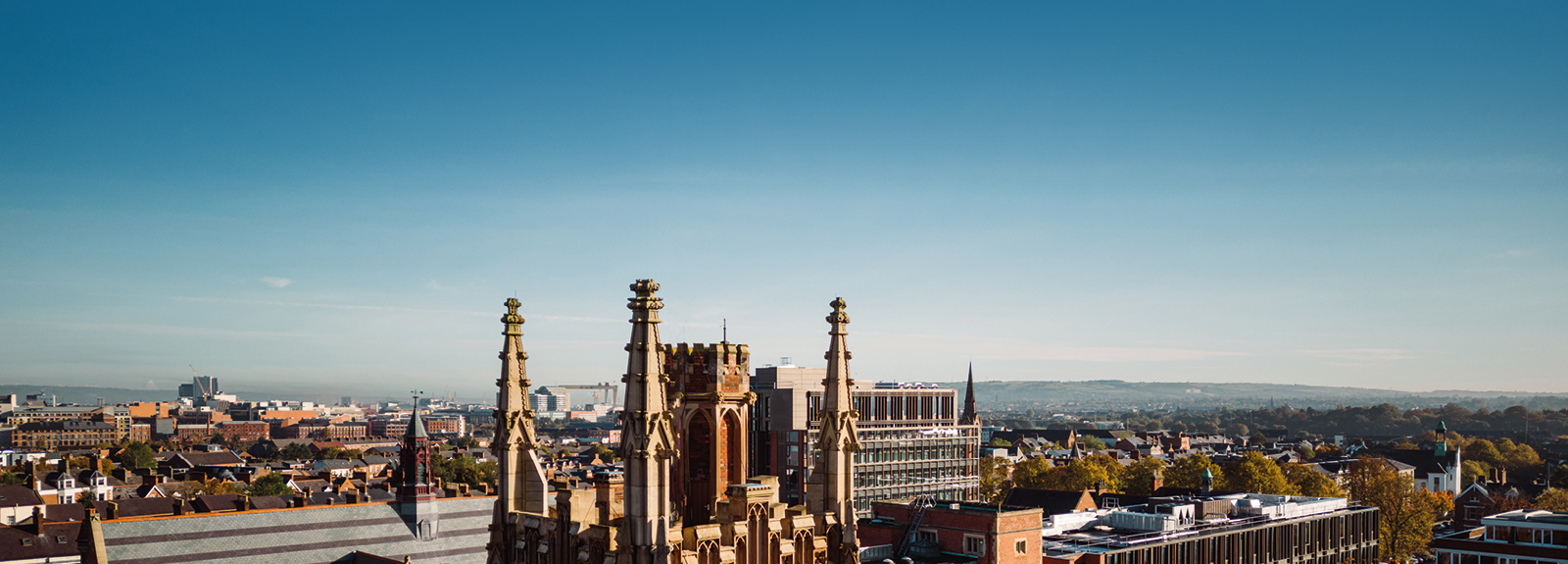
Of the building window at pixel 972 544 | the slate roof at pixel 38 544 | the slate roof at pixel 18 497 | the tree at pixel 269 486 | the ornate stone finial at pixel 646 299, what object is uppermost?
the ornate stone finial at pixel 646 299

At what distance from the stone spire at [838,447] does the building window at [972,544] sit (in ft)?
218

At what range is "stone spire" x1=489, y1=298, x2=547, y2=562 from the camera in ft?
78.3

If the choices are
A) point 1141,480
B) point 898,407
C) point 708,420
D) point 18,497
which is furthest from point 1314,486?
point 18,497

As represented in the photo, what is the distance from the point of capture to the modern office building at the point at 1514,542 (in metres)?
90.2

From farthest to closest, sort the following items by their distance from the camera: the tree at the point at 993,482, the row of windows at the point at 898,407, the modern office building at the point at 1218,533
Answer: the tree at the point at 993,482 → the row of windows at the point at 898,407 → the modern office building at the point at 1218,533

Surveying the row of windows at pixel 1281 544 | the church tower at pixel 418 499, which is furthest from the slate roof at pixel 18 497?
the row of windows at pixel 1281 544

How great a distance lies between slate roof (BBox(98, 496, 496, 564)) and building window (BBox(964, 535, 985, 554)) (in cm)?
3659

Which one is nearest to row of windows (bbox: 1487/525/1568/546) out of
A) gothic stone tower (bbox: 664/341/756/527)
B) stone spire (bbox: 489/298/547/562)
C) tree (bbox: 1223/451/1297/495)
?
tree (bbox: 1223/451/1297/495)

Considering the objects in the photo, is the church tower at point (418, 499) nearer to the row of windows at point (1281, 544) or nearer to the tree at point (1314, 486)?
the row of windows at point (1281, 544)

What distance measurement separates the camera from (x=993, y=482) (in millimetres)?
178000

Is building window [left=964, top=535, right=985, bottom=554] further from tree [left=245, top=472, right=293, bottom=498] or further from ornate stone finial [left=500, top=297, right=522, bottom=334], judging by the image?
tree [left=245, top=472, right=293, bottom=498]

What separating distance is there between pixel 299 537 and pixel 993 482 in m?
124

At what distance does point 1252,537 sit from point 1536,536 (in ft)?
75.9

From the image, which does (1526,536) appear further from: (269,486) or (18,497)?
(269,486)
